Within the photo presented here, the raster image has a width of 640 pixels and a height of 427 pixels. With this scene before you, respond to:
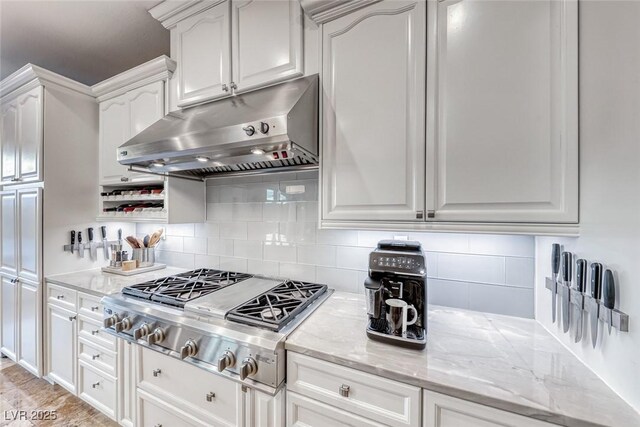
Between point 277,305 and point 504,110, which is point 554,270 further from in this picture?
point 277,305

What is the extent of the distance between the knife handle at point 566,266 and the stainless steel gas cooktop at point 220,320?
40.6 inches

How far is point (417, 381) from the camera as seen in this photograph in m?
0.80

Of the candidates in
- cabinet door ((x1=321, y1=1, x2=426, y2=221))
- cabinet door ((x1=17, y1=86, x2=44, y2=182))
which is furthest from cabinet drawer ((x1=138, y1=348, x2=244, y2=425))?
cabinet door ((x1=17, y1=86, x2=44, y2=182))

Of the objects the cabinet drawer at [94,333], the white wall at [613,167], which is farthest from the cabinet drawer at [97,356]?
the white wall at [613,167]

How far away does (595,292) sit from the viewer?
30.1 inches

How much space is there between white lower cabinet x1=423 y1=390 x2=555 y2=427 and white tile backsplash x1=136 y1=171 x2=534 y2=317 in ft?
2.10

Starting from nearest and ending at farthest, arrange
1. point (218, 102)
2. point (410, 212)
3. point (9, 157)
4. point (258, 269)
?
point (410, 212) → point (218, 102) → point (258, 269) → point (9, 157)

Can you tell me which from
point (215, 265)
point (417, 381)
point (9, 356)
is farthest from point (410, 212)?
point (9, 356)

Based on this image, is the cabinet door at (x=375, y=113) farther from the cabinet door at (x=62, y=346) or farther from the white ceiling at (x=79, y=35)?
the cabinet door at (x=62, y=346)

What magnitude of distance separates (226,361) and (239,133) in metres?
0.95

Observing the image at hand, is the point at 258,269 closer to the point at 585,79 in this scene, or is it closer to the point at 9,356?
the point at 585,79

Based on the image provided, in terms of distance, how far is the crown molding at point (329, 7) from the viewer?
45.9 inches

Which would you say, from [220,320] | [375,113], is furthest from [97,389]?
[375,113]

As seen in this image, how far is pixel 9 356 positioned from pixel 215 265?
2.09 m
